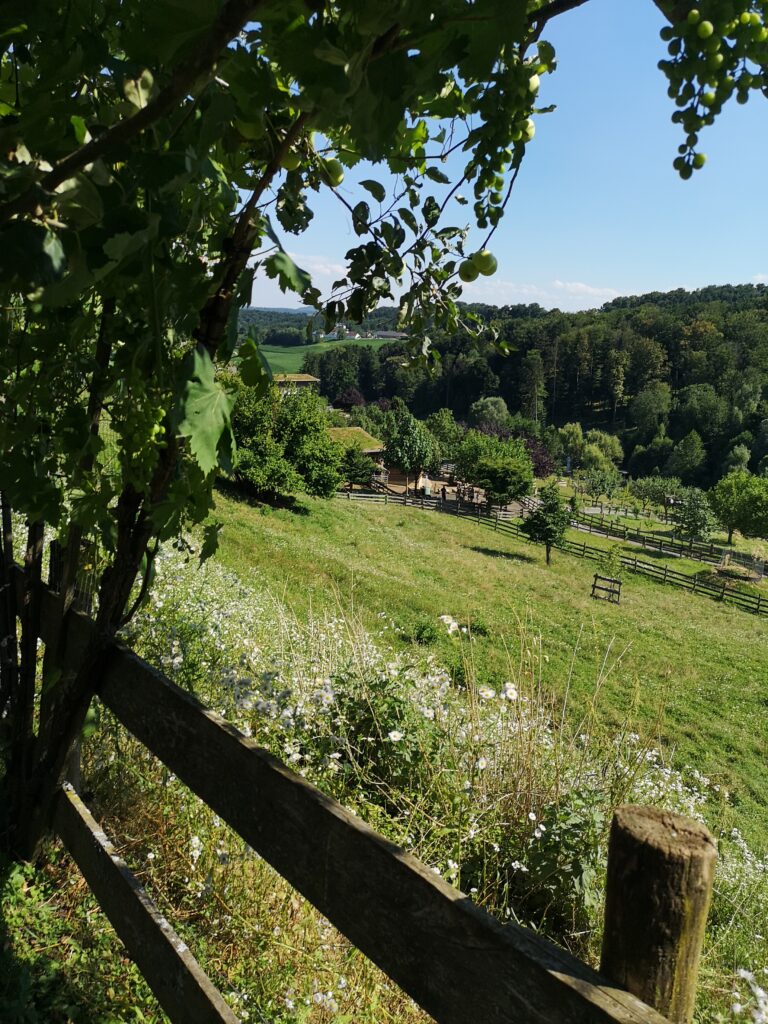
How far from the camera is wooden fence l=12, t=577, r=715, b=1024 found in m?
0.94

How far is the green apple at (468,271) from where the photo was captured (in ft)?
5.05

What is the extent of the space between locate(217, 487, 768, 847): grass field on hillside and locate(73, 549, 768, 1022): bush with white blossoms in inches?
26.2

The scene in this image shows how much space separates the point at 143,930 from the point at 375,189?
6.50 ft

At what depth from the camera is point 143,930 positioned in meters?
1.83

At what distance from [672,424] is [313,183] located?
321ft

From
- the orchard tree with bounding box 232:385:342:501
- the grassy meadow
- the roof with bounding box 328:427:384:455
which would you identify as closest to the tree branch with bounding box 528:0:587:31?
the grassy meadow

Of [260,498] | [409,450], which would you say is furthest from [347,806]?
[409,450]

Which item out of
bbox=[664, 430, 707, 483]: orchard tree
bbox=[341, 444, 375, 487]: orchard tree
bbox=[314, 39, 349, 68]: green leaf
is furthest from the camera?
bbox=[664, 430, 707, 483]: orchard tree

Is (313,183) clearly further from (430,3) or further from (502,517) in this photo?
(502,517)

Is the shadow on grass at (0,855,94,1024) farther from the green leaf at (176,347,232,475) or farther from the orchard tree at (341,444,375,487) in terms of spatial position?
the orchard tree at (341,444,375,487)

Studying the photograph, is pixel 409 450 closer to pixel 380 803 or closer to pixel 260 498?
pixel 260 498

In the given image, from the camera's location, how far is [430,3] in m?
0.72

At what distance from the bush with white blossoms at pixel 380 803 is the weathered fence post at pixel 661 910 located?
4.71 feet

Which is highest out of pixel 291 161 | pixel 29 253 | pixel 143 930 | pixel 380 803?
pixel 291 161
